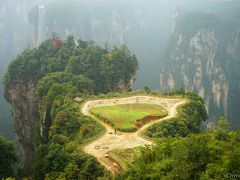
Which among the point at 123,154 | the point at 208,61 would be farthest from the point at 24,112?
the point at 208,61

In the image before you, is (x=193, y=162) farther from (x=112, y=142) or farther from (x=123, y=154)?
(x=112, y=142)

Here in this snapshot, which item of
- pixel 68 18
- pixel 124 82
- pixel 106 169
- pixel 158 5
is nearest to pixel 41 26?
pixel 68 18

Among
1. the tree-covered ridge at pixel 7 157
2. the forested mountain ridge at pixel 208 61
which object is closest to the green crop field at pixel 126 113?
the tree-covered ridge at pixel 7 157

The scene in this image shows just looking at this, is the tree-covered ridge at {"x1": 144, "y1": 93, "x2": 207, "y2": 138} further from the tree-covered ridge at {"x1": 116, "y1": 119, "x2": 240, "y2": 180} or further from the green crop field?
the tree-covered ridge at {"x1": 116, "y1": 119, "x2": 240, "y2": 180}

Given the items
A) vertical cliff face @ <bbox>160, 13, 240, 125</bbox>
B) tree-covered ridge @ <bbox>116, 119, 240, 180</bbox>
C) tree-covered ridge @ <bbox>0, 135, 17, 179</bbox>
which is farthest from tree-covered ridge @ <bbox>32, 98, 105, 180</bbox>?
vertical cliff face @ <bbox>160, 13, 240, 125</bbox>

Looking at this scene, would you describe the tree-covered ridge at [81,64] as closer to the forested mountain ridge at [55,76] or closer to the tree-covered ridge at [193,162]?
the forested mountain ridge at [55,76]

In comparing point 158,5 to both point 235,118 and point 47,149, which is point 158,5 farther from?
point 47,149

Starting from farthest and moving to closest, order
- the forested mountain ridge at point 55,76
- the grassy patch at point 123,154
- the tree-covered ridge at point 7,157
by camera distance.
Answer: the forested mountain ridge at point 55,76 < the tree-covered ridge at point 7,157 < the grassy patch at point 123,154
